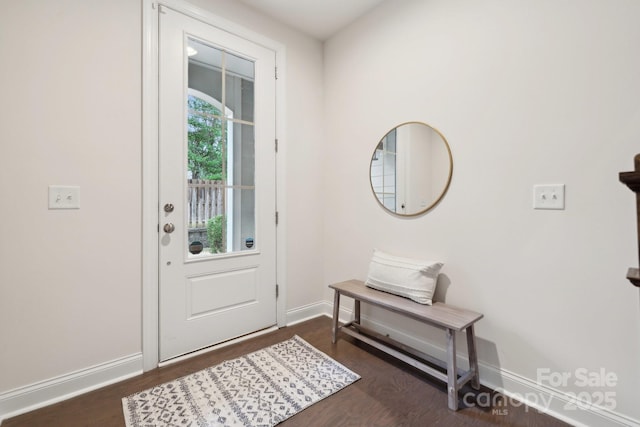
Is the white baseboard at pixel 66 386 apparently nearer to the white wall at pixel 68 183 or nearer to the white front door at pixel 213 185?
the white wall at pixel 68 183

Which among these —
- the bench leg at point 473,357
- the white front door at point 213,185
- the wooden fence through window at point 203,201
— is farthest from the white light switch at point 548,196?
the wooden fence through window at point 203,201

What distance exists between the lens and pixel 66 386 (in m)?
1.68

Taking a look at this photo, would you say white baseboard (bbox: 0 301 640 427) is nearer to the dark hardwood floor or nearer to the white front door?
the dark hardwood floor

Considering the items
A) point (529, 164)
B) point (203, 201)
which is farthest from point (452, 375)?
point (203, 201)

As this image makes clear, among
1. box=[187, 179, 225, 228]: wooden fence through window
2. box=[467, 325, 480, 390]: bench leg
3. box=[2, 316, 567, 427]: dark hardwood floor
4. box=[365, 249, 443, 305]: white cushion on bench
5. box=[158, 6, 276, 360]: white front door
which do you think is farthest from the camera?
box=[187, 179, 225, 228]: wooden fence through window

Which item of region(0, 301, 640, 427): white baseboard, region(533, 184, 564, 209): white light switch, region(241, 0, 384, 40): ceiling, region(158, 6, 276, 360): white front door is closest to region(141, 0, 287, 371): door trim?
region(158, 6, 276, 360): white front door

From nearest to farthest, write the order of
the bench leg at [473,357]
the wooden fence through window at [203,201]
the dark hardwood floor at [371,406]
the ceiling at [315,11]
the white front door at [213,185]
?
the dark hardwood floor at [371,406], the bench leg at [473,357], the white front door at [213,185], the wooden fence through window at [203,201], the ceiling at [315,11]

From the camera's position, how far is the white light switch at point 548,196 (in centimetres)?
152

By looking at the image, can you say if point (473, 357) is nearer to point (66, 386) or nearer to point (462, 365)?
point (462, 365)

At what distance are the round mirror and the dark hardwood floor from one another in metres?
1.12

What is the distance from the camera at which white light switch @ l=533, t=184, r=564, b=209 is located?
1.52 meters

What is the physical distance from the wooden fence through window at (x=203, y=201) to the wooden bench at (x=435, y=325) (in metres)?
1.13

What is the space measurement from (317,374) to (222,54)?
2417 mm

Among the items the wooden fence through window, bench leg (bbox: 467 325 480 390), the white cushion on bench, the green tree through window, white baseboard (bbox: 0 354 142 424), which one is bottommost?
white baseboard (bbox: 0 354 142 424)
